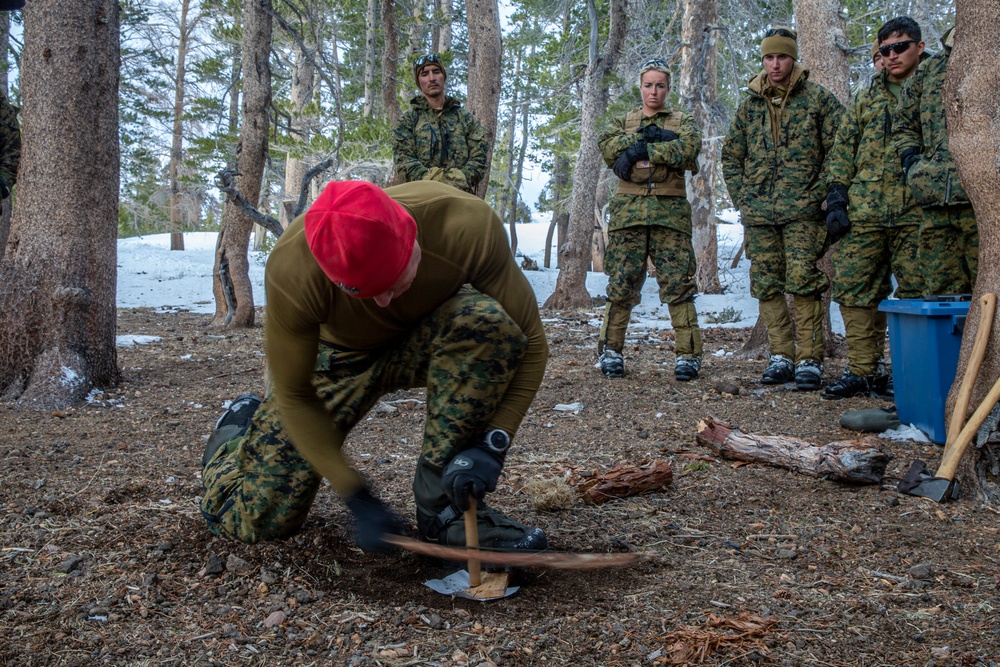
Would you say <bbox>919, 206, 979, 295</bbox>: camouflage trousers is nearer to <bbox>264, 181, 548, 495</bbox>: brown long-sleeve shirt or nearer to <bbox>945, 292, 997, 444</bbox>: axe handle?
<bbox>945, 292, 997, 444</bbox>: axe handle

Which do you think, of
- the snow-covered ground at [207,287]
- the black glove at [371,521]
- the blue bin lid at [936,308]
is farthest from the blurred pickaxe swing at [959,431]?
the snow-covered ground at [207,287]

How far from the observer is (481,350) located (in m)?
2.43

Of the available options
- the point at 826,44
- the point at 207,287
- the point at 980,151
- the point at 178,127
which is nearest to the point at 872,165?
the point at 980,151

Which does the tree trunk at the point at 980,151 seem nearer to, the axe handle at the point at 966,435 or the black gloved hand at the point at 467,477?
the axe handle at the point at 966,435

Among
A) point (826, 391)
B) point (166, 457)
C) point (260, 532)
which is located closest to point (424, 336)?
point (260, 532)

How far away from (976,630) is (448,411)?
151 centimetres

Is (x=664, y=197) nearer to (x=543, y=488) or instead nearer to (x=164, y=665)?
(x=543, y=488)

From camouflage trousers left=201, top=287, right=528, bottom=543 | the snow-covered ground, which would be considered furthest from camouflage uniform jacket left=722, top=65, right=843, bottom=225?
the snow-covered ground

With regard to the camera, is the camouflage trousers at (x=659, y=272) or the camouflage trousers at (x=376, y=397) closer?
the camouflage trousers at (x=376, y=397)

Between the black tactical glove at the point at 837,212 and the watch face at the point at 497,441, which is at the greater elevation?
the black tactical glove at the point at 837,212

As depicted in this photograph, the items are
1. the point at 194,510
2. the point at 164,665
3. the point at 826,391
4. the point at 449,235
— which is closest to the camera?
the point at 164,665

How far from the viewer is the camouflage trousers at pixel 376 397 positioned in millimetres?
2445

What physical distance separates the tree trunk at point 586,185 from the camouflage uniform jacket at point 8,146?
7.22m

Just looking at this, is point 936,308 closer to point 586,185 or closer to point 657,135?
point 657,135
